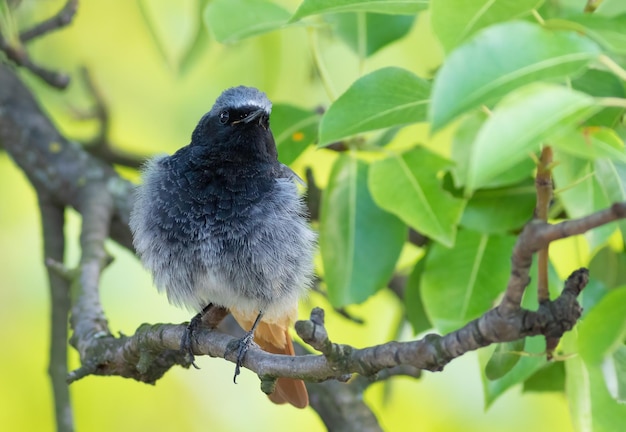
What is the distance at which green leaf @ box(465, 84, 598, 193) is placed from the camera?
4.48ft

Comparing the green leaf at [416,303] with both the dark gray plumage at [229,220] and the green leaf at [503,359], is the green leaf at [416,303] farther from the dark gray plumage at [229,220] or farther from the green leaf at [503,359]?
the green leaf at [503,359]

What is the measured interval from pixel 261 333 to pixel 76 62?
2508 millimetres

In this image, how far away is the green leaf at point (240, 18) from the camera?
2879 millimetres

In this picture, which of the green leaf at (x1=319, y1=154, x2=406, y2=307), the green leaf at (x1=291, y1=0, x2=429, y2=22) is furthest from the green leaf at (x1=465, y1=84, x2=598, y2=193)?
the green leaf at (x1=319, y1=154, x2=406, y2=307)

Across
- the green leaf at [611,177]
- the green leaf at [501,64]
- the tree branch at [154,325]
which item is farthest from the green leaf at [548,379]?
the green leaf at [501,64]

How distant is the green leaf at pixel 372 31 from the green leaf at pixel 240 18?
1.56 ft

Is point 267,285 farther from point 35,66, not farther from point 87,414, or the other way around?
point 87,414

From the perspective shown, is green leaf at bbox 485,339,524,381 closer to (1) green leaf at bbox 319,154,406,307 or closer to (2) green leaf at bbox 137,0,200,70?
(1) green leaf at bbox 319,154,406,307

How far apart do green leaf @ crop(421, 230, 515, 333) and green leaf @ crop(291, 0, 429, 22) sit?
1.02 meters

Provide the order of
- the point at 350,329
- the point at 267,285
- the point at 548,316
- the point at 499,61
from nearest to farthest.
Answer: the point at 499,61, the point at 548,316, the point at 267,285, the point at 350,329

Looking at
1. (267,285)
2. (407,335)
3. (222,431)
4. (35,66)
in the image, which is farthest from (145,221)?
(222,431)

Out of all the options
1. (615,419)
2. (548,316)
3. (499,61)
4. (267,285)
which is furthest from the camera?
(267,285)

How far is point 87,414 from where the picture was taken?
491 centimetres

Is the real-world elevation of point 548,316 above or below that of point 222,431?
below
